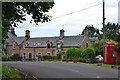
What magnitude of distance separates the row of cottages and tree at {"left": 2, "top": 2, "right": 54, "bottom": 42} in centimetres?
7710

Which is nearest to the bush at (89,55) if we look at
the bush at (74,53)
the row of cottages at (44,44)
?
the bush at (74,53)

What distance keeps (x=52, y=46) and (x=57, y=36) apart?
5.91 m

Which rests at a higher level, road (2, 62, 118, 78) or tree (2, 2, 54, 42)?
tree (2, 2, 54, 42)

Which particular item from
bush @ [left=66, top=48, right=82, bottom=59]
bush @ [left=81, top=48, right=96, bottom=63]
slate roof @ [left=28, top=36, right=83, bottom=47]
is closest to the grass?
bush @ [left=81, top=48, right=96, bottom=63]

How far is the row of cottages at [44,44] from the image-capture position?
98.7 meters

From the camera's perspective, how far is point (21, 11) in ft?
62.6

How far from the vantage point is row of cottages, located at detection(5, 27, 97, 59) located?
3885 inches

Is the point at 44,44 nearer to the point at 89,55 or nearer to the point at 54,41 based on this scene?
the point at 54,41

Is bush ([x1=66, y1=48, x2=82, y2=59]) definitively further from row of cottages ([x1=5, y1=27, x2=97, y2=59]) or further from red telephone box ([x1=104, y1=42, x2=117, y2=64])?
row of cottages ([x1=5, y1=27, x2=97, y2=59])

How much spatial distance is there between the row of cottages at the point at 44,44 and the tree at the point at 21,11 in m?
77.1

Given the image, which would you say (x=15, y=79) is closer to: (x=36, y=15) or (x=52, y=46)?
(x=36, y=15)

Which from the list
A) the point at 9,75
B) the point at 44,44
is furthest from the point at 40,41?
the point at 9,75

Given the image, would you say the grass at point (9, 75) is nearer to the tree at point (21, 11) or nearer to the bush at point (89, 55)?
the tree at point (21, 11)

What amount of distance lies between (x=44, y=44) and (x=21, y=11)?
85.0 m
